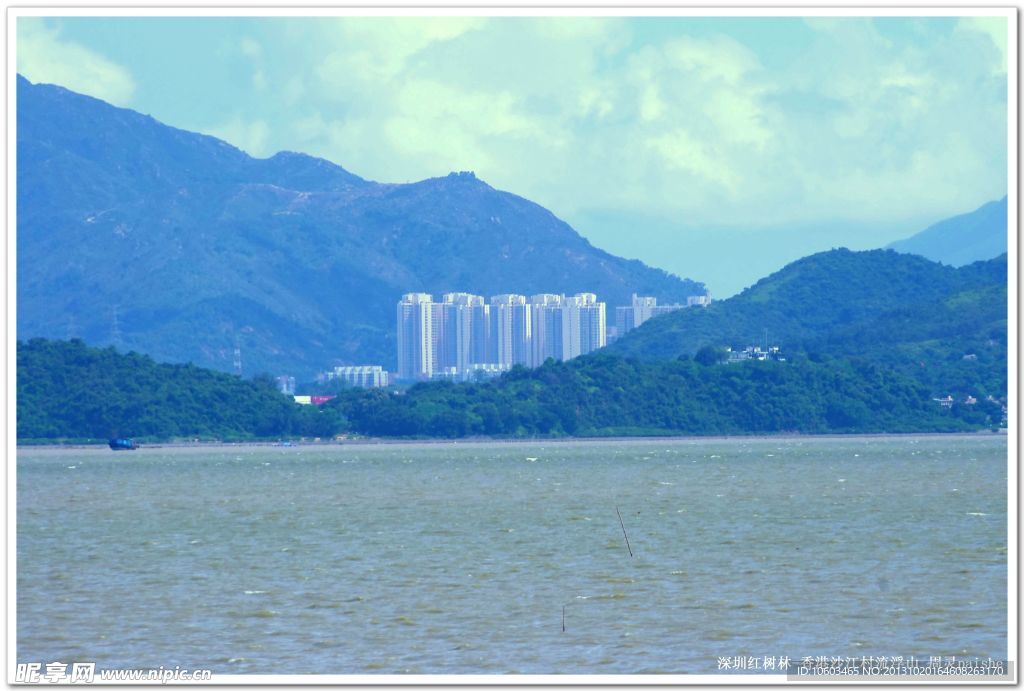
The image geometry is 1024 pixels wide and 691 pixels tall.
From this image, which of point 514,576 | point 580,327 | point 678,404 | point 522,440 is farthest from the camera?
point 580,327

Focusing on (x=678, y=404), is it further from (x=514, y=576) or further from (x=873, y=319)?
(x=514, y=576)

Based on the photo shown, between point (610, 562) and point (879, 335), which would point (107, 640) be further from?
point (879, 335)

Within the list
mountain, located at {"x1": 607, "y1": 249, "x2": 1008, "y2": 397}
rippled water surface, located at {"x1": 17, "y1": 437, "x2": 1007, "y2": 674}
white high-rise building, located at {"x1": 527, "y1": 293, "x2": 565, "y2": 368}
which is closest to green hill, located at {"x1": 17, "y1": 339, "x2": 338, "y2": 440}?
mountain, located at {"x1": 607, "y1": 249, "x2": 1008, "y2": 397}

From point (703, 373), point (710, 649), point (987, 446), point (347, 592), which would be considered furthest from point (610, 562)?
point (703, 373)

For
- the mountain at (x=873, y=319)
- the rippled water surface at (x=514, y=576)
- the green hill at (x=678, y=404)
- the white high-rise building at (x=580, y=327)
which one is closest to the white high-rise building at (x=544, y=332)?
the white high-rise building at (x=580, y=327)

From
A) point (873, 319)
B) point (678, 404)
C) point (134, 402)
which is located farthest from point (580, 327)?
point (134, 402)

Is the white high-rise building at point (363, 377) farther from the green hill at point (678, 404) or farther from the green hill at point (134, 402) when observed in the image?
the green hill at point (134, 402)

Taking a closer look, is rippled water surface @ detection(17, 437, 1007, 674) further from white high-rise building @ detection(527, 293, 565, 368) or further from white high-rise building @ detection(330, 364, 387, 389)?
white high-rise building @ detection(527, 293, 565, 368)
